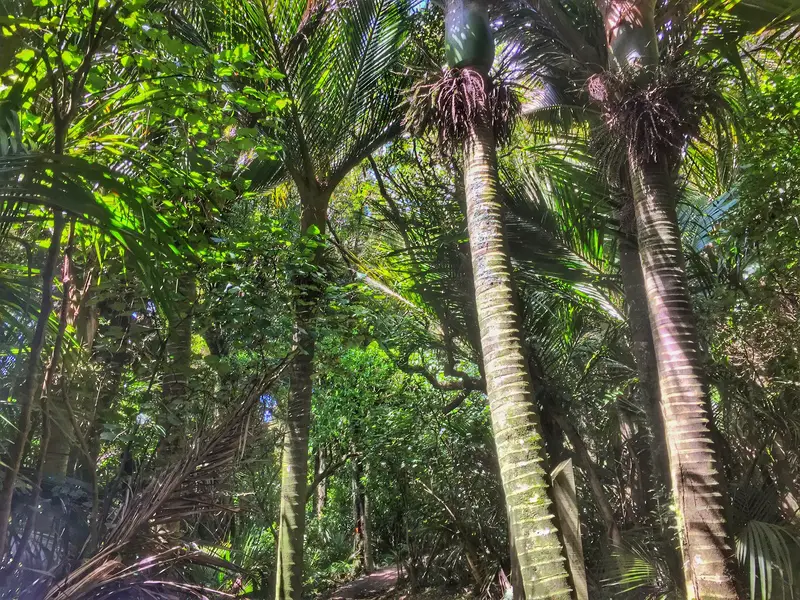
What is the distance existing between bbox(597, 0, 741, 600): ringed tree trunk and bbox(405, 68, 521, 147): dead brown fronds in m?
0.88

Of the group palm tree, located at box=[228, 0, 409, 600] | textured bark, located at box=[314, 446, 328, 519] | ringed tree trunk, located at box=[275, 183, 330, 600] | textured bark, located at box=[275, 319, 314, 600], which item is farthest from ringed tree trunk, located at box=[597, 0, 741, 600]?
textured bark, located at box=[314, 446, 328, 519]

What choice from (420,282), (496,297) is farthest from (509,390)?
(420,282)

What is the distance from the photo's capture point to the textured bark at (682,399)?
2.78 metres

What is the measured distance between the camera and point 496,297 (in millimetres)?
3320

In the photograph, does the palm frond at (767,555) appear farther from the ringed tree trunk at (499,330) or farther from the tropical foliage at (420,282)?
the ringed tree trunk at (499,330)

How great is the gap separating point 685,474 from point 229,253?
340 centimetres

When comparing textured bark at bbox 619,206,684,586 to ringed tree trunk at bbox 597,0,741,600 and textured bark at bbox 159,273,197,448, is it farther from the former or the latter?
textured bark at bbox 159,273,197,448

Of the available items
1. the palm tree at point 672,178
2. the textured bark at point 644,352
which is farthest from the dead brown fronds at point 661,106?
the textured bark at point 644,352

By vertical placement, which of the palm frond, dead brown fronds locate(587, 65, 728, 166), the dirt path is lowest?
the dirt path

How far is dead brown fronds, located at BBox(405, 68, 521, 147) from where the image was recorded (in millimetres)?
3826

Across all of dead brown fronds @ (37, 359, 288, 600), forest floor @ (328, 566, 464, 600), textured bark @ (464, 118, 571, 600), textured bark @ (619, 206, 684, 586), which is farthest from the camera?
forest floor @ (328, 566, 464, 600)

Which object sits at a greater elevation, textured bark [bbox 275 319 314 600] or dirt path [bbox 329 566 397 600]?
textured bark [bbox 275 319 314 600]

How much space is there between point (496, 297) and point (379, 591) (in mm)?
7318

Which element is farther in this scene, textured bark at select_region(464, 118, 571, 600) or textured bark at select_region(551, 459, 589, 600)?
textured bark at select_region(464, 118, 571, 600)
